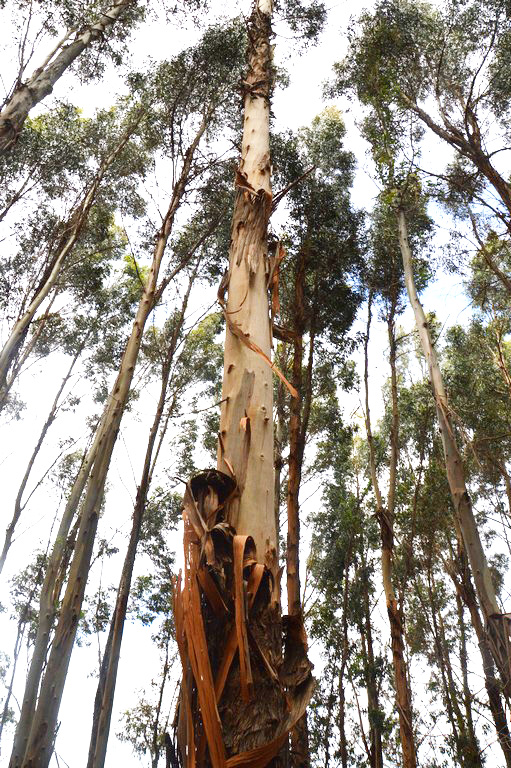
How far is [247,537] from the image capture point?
1.13 meters

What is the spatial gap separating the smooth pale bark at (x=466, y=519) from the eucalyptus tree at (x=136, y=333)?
278cm

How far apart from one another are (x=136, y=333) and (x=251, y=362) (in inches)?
128

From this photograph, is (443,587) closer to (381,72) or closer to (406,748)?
(406,748)

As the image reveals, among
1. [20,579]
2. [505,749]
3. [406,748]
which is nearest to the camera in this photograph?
[505,749]

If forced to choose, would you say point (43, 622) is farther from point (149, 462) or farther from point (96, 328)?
point (96, 328)

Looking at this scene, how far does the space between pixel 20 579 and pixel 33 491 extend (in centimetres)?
663

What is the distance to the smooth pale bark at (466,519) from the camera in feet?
12.4

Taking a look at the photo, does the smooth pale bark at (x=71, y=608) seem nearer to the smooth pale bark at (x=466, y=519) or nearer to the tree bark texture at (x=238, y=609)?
the tree bark texture at (x=238, y=609)

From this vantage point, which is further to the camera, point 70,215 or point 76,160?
point 76,160

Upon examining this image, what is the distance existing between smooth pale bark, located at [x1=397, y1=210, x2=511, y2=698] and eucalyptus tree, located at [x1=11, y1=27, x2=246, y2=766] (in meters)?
2.78

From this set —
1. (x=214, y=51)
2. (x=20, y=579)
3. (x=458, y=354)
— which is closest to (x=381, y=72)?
(x=214, y=51)

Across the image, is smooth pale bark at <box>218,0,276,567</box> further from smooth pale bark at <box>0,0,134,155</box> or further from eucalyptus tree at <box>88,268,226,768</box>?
eucalyptus tree at <box>88,268,226,768</box>

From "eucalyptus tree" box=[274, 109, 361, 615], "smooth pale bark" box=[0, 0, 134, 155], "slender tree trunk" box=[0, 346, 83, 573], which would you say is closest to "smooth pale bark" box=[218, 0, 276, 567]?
"smooth pale bark" box=[0, 0, 134, 155]

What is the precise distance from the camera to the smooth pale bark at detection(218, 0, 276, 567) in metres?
1.29
